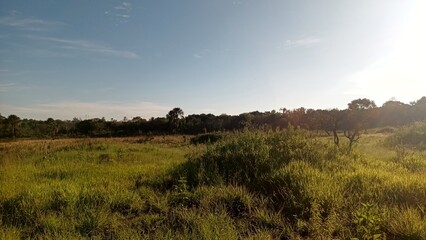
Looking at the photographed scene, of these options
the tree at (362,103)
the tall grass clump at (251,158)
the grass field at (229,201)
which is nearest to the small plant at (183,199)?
the grass field at (229,201)

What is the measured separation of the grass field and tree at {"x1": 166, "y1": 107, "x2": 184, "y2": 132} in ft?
187

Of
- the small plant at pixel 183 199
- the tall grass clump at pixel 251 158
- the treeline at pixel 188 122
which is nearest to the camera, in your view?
the small plant at pixel 183 199

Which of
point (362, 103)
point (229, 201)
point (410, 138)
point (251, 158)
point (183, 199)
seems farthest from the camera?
point (362, 103)

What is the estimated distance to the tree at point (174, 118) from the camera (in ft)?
221

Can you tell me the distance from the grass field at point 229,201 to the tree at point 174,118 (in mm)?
57040

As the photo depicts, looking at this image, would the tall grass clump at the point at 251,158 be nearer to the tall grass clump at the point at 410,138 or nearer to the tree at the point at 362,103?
the tall grass clump at the point at 410,138

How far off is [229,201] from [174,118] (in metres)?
62.9

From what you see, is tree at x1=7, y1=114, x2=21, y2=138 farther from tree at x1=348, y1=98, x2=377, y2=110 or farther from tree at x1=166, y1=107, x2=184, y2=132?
tree at x1=348, y1=98, x2=377, y2=110

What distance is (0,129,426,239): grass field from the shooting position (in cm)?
475

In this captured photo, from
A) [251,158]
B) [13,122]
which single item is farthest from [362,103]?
[13,122]

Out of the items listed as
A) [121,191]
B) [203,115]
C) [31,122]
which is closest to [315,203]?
[121,191]

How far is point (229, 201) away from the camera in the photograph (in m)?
6.20

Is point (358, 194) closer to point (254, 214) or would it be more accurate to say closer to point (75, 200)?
point (254, 214)

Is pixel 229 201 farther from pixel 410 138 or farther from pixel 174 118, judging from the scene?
pixel 174 118
